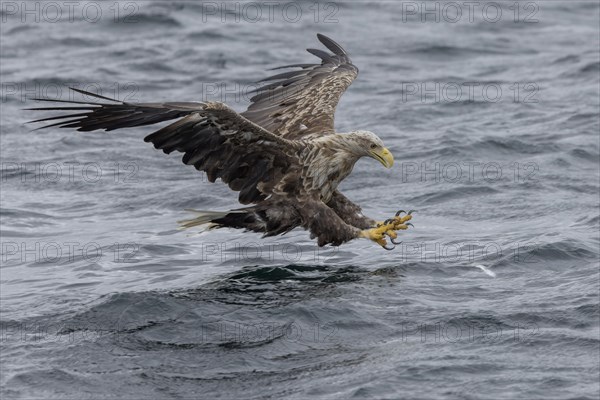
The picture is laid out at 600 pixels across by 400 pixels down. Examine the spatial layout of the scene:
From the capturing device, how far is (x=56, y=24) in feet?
71.2

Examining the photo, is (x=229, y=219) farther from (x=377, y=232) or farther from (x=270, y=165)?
(x=377, y=232)

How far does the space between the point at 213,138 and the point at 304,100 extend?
220cm

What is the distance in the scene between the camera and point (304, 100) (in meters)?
12.1

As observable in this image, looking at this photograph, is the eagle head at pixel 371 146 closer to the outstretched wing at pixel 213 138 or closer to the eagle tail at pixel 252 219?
the outstretched wing at pixel 213 138

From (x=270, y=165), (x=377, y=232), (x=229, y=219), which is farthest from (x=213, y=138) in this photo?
(x=377, y=232)

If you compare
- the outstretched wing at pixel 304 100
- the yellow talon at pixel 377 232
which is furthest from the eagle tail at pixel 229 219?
the outstretched wing at pixel 304 100

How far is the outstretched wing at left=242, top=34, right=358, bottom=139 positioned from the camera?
456 inches

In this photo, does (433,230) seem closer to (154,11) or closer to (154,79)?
(154,79)

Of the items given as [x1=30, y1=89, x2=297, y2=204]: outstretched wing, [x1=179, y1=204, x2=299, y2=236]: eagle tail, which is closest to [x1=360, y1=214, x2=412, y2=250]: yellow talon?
[x1=179, y1=204, x2=299, y2=236]: eagle tail

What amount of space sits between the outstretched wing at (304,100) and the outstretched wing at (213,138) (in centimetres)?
95

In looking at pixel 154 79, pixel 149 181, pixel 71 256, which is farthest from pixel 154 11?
pixel 71 256

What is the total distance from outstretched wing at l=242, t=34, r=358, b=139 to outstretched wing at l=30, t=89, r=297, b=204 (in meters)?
0.95

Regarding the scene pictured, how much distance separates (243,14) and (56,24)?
3429mm

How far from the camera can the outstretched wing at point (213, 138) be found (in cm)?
956
